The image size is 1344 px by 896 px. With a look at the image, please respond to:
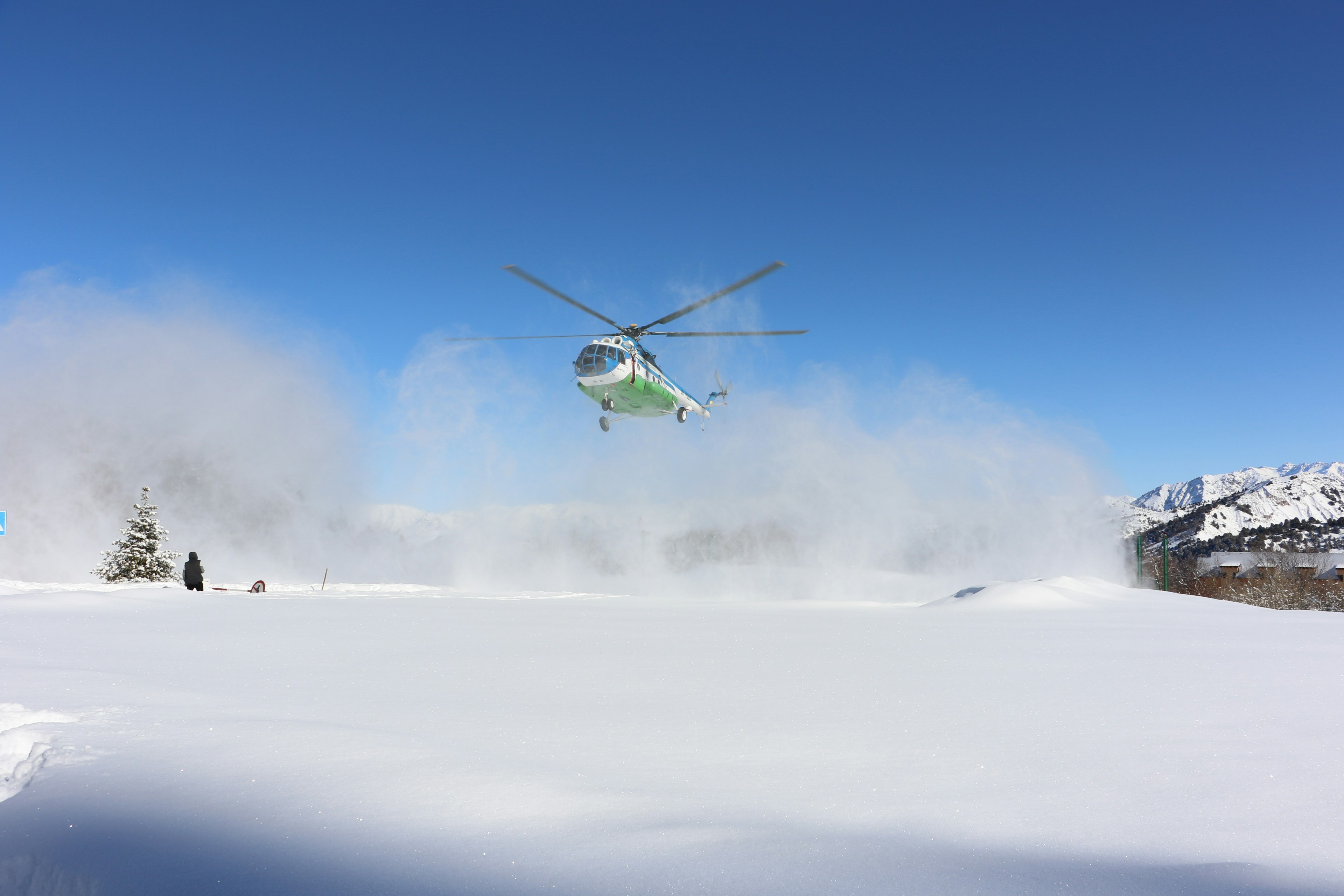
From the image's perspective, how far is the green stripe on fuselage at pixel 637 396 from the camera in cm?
2150

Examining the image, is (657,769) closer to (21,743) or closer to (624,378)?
(21,743)

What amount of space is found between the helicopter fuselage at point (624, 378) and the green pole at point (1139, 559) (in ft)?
94.9

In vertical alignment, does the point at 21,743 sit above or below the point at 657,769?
above

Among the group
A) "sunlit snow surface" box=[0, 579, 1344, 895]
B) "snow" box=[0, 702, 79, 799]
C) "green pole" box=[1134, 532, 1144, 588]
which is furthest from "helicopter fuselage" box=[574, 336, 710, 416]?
"green pole" box=[1134, 532, 1144, 588]

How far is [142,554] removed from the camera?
28.5 meters

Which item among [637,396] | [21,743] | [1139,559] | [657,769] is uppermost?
[637,396]

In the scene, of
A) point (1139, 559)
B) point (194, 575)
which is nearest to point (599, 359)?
point (194, 575)

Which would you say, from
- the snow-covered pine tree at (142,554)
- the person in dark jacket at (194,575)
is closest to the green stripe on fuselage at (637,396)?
the person in dark jacket at (194,575)

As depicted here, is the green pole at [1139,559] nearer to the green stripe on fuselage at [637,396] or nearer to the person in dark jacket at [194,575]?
the green stripe on fuselage at [637,396]

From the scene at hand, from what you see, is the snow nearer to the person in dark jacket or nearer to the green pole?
the person in dark jacket

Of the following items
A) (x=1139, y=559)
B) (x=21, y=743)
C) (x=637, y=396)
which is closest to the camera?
(x=21, y=743)

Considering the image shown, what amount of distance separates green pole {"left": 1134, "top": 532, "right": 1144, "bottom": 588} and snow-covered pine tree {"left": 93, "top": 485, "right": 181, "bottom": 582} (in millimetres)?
47163

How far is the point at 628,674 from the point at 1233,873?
4561mm

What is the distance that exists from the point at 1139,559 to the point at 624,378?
Result: 111 feet
